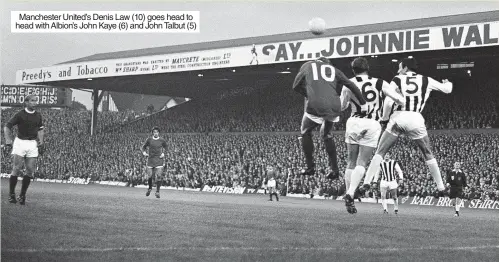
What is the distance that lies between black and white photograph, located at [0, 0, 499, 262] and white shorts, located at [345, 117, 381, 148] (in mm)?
27

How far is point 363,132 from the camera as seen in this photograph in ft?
31.4

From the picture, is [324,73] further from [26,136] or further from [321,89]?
[26,136]

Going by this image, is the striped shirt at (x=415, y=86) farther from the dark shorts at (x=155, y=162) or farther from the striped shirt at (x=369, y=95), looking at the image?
the dark shorts at (x=155, y=162)

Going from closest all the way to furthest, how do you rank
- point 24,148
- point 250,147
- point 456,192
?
point 24,148
point 456,192
point 250,147

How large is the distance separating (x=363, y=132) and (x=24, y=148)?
18.6 ft

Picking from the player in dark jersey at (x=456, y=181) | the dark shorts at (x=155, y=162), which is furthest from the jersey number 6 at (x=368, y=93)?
the dark shorts at (x=155, y=162)

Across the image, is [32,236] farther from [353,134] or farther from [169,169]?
[169,169]

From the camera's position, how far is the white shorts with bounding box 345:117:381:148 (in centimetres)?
958

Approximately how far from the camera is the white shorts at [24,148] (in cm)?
1108

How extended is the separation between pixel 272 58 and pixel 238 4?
14.9 m

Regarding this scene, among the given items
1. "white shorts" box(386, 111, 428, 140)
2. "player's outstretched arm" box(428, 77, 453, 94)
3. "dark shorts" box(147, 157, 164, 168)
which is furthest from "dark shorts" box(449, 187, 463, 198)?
"player's outstretched arm" box(428, 77, 453, 94)

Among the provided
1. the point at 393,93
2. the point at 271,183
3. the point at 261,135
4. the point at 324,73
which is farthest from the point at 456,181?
the point at 261,135

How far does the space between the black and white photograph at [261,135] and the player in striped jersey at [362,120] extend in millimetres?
27

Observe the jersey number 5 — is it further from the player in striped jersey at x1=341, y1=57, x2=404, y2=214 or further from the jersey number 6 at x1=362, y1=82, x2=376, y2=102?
the jersey number 6 at x1=362, y1=82, x2=376, y2=102
